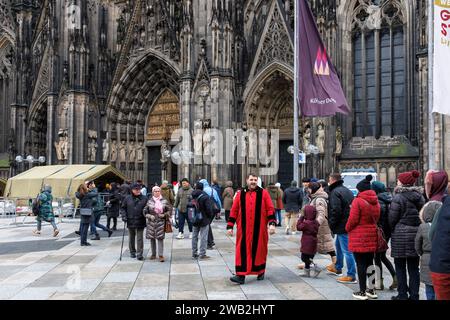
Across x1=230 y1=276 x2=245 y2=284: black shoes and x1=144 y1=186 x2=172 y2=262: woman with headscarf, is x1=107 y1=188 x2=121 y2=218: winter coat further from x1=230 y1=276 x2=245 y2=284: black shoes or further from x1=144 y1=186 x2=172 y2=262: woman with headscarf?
x1=230 y1=276 x2=245 y2=284: black shoes

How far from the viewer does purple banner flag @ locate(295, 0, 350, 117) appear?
1389cm

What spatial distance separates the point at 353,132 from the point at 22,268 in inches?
661

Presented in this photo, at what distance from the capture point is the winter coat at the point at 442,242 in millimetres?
4086

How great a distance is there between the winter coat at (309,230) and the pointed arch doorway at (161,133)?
21.7 meters

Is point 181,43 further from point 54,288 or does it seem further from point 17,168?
point 54,288

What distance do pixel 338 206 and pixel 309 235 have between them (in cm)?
78

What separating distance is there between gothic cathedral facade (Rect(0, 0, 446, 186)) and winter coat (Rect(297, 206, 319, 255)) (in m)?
10.4

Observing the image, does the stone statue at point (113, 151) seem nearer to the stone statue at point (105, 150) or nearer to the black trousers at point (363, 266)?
the stone statue at point (105, 150)

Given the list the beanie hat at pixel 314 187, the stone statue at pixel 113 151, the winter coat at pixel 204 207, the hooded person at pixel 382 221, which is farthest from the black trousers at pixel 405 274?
the stone statue at pixel 113 151

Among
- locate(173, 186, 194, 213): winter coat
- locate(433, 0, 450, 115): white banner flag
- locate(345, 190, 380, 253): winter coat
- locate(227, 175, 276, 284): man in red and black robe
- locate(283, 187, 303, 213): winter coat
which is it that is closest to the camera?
locate(345, 190, 380, 253): winter coat

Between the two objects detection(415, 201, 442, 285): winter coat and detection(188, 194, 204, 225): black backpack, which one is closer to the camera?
detection(415, 201, 442, 285): winter coat

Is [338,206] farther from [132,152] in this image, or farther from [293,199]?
[132,152]

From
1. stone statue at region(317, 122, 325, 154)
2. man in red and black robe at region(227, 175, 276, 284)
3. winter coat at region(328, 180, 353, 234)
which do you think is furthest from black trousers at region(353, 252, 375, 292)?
stone statue at region(317, 122, 325, 154)
